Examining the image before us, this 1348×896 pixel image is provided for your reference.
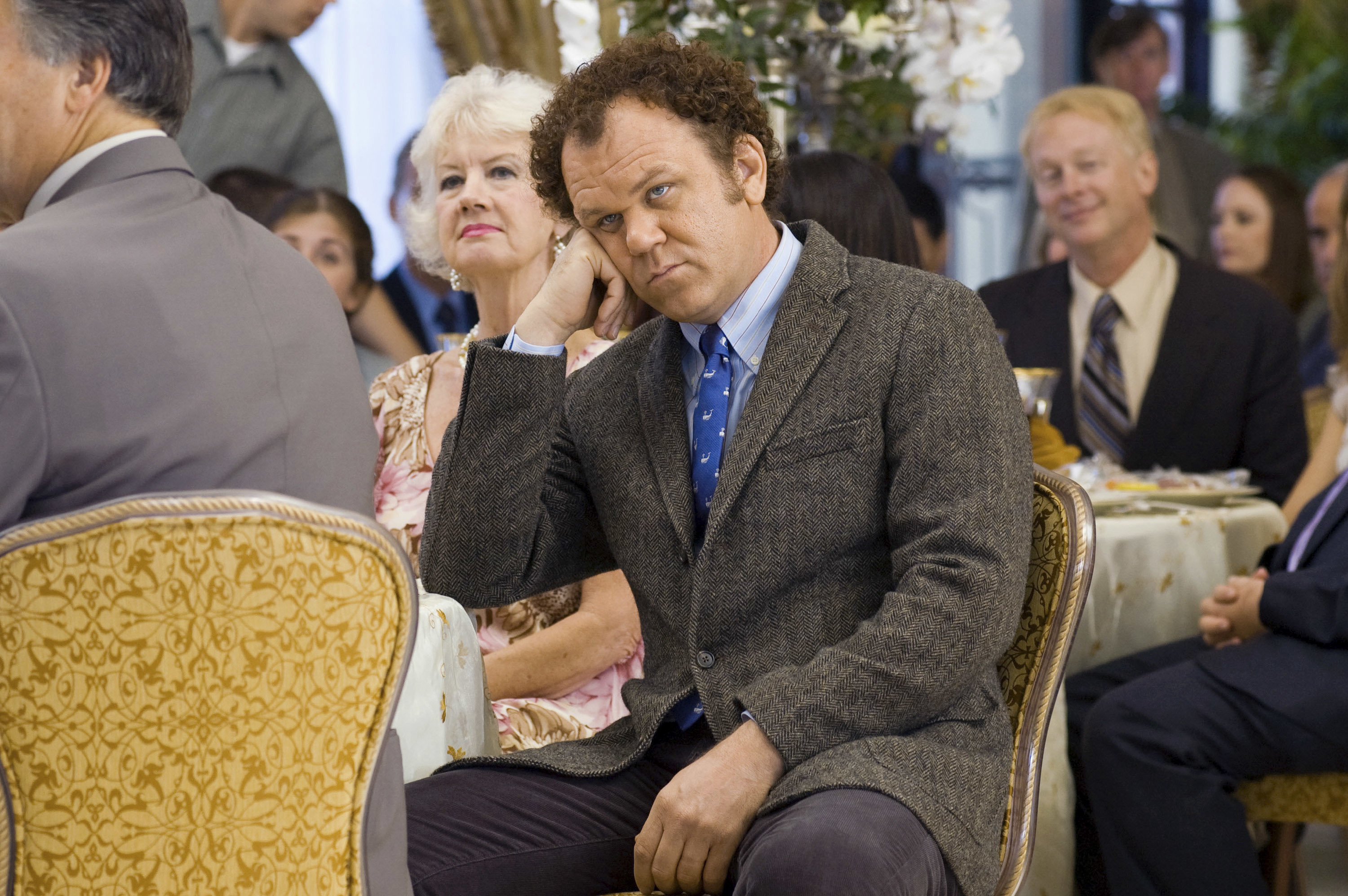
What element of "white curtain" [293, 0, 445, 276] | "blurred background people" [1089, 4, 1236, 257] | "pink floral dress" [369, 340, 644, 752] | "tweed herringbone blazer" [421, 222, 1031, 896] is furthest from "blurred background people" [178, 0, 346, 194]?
"blurred background people" [1089, 4, 1236, 257]

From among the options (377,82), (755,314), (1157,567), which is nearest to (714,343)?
(755,314)

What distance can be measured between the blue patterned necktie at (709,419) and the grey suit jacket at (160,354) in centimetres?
45

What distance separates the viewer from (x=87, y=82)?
1220mm

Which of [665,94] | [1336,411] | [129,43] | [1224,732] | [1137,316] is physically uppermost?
[129,43]

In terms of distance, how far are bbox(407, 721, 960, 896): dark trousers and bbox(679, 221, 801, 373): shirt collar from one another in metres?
0.43

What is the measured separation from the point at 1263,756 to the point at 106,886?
168 centimetres

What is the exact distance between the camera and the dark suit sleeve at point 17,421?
1.03 m

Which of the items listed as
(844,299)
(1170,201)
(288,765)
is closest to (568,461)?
(844,299)

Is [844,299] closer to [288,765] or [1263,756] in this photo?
[288,765]

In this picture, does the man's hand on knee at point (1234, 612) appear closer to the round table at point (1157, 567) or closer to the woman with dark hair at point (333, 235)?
the round table at point (1157, 567)

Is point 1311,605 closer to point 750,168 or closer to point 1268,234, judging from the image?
point 750,168

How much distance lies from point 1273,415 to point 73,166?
8.64ft

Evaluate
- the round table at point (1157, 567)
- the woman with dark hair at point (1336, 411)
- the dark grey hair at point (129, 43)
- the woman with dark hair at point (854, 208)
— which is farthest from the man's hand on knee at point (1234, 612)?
the dark grey hair at point (129, 43)

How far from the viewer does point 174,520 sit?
3.23 feet
